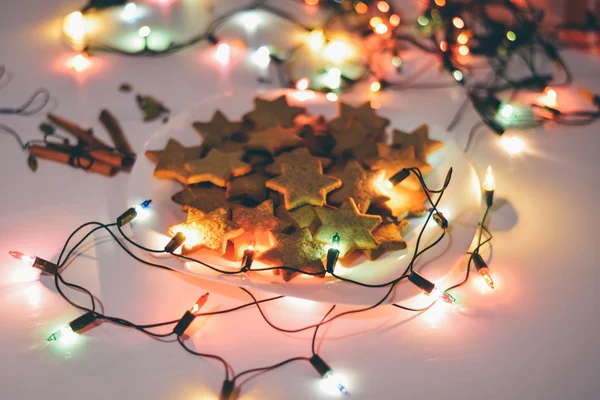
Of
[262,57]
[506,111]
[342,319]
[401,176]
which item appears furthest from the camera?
[262,57]

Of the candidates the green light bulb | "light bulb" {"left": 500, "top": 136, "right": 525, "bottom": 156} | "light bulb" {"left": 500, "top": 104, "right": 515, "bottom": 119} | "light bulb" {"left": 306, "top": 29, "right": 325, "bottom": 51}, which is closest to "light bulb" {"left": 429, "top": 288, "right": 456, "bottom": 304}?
the green light bulb

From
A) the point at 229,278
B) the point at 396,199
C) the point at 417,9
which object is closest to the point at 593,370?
the point at 396,199

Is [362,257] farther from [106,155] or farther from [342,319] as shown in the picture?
[106,155]

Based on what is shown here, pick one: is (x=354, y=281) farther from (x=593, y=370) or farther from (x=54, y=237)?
(x=54, y=237)

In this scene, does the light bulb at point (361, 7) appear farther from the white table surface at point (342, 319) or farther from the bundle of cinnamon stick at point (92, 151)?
the bundle of cinnamon stick at point (92, 151)

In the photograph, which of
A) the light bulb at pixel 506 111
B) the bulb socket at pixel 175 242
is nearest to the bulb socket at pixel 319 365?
the bulb socket at pixel 175 242

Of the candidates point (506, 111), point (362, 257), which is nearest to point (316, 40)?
point (506, 111)
